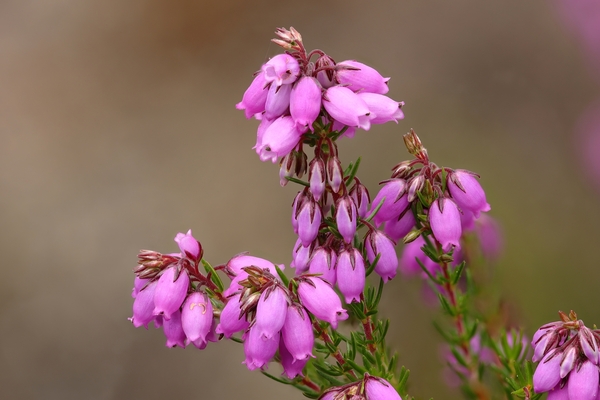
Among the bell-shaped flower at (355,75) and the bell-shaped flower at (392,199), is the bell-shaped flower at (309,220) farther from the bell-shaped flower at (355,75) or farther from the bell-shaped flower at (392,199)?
the bell-shaped flower at (355,75)

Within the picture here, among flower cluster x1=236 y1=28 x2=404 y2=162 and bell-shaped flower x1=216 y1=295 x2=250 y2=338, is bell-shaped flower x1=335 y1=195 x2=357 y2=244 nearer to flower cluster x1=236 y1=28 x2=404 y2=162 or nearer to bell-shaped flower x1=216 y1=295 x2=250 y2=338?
flower cluster x1=236 y1=28 x2=404 y2=162

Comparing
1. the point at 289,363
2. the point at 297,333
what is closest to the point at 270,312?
the point at 297,333

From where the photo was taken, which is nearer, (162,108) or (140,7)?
(162,108)

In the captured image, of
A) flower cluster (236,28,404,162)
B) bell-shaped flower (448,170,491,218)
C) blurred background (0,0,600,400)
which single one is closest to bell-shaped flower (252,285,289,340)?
flower cluster (236,28,404,162)

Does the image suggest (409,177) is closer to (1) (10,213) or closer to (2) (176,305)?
(2) (176,305)

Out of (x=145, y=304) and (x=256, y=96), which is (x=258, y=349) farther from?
(x=256, y=96)

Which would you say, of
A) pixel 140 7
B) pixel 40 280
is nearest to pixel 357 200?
pixel 40 280
